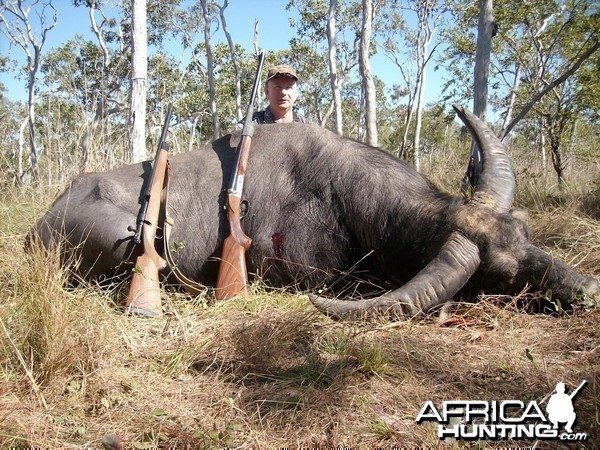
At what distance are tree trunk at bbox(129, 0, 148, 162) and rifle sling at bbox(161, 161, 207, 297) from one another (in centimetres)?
463

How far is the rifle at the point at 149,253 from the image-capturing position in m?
3.44

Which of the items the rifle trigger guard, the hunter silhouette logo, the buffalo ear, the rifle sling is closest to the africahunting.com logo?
the hunter silhouette logo

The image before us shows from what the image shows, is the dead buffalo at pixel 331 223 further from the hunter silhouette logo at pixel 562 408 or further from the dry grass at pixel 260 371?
the hunter silhouette logo at pixel 562 408

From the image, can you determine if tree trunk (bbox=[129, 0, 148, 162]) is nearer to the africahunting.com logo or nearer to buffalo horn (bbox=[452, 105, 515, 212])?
buffalo horn (bbox=[452, 105, 515, 212])

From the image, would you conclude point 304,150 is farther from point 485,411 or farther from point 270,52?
point 270,52

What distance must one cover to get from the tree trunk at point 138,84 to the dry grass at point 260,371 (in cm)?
629

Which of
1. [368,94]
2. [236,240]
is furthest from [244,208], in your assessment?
[368,94]

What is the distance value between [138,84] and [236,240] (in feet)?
22.5

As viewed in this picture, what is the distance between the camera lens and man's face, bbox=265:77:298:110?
6.44m

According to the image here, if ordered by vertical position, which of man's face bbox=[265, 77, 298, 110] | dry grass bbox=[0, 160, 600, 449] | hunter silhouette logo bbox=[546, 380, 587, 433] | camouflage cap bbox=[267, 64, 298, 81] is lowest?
dry grass bbox=[0, 160, 600, 449]

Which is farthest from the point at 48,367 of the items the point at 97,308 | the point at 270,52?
the point at 270,52

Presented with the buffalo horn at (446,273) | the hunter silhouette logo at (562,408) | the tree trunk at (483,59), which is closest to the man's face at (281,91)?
the tree trunk at (483,59)

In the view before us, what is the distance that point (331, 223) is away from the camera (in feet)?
13.6

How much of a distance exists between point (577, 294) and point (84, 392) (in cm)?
292
